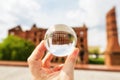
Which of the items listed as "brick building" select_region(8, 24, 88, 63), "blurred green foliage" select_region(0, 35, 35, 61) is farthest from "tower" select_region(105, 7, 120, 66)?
"blurred green foliage" select_region(0, 35, 35, 61)

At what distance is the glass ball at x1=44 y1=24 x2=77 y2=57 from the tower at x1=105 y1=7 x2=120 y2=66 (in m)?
21.3

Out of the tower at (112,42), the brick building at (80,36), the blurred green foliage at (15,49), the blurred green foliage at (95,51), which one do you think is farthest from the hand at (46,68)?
the blurred green foliage at (95,51)

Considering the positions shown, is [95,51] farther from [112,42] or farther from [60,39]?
[60,39]

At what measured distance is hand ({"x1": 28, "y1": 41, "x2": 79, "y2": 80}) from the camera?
720 mm

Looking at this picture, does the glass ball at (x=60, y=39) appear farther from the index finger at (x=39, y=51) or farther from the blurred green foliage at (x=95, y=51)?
the blurred green foliage at (x=95, y=51)

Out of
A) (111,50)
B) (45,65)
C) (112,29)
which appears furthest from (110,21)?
(45,65)

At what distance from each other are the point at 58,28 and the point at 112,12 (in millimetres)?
24189

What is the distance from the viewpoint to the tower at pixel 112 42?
21594mm

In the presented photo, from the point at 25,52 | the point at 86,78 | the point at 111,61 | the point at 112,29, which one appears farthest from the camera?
the point at 112,29

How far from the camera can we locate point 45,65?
0.87 metres

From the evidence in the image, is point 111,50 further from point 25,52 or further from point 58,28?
point 58,28

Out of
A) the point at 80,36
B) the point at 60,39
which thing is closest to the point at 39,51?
the point at 60,39

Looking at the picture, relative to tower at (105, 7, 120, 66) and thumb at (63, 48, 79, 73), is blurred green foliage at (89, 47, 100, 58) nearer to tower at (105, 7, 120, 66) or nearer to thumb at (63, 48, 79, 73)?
tower at (105, 7, 120, 66)

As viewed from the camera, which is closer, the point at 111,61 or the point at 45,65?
the point at 45,65
